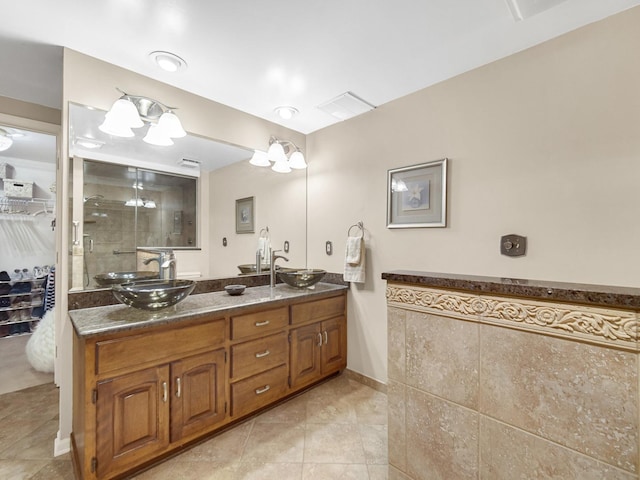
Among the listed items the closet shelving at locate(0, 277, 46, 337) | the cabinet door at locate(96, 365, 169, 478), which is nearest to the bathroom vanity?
the cabinet door at locate(96, 365, 169, 478)

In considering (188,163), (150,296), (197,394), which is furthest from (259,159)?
(197,394)

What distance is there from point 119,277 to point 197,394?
3.15 ft

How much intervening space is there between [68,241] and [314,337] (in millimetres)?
1825

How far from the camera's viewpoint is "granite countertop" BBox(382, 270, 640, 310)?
0.79 m

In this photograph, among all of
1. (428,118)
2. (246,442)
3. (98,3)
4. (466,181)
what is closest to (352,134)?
(428,118)

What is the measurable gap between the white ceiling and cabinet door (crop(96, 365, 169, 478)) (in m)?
1.86

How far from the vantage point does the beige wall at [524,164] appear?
1435mm

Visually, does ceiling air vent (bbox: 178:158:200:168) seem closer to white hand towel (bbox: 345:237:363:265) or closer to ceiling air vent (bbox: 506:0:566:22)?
white hand towel (bbox: 345:237:363:265)

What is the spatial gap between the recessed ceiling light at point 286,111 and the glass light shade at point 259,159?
1.27 ft

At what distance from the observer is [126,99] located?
1889mm

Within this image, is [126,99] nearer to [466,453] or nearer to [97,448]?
[97,448]

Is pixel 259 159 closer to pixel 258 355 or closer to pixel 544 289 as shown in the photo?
pixel 258 355

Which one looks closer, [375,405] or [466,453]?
[466,453]

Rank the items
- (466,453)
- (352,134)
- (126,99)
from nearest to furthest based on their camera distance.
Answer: (466,453) < (126,99) < (352,134)
